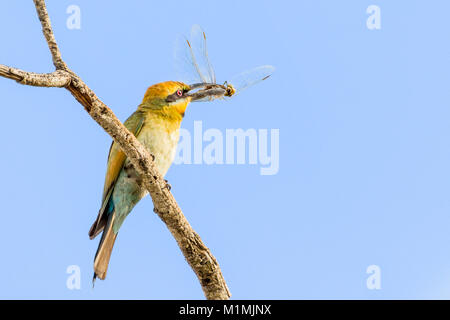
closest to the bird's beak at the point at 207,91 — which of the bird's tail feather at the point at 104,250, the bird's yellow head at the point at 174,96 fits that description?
the bird's yellow head at the point at 174,96

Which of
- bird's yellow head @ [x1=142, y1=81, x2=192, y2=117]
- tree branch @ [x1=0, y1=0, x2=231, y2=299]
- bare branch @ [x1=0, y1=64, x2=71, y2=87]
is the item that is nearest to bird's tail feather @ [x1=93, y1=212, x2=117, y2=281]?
tree branch @ [x1=0, y1=0, x2=231, y2=299]

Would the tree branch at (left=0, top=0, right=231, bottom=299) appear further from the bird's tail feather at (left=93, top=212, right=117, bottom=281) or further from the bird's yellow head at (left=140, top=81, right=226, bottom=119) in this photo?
the bird's yellow head at (left=140, top=81, right=226, bottom=119)

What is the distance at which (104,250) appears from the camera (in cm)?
461

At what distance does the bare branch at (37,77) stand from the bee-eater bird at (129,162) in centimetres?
145

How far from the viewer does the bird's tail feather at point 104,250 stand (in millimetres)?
4504

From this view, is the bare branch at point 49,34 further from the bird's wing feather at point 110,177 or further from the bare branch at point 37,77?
the bird's wing feather at point 110,177

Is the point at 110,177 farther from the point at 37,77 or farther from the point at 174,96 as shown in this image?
the point at 37,77

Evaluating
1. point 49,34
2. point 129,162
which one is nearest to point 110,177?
point 129,162

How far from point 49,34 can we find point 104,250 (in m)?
1.90

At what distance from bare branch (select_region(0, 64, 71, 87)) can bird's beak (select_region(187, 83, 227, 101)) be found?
207cm
